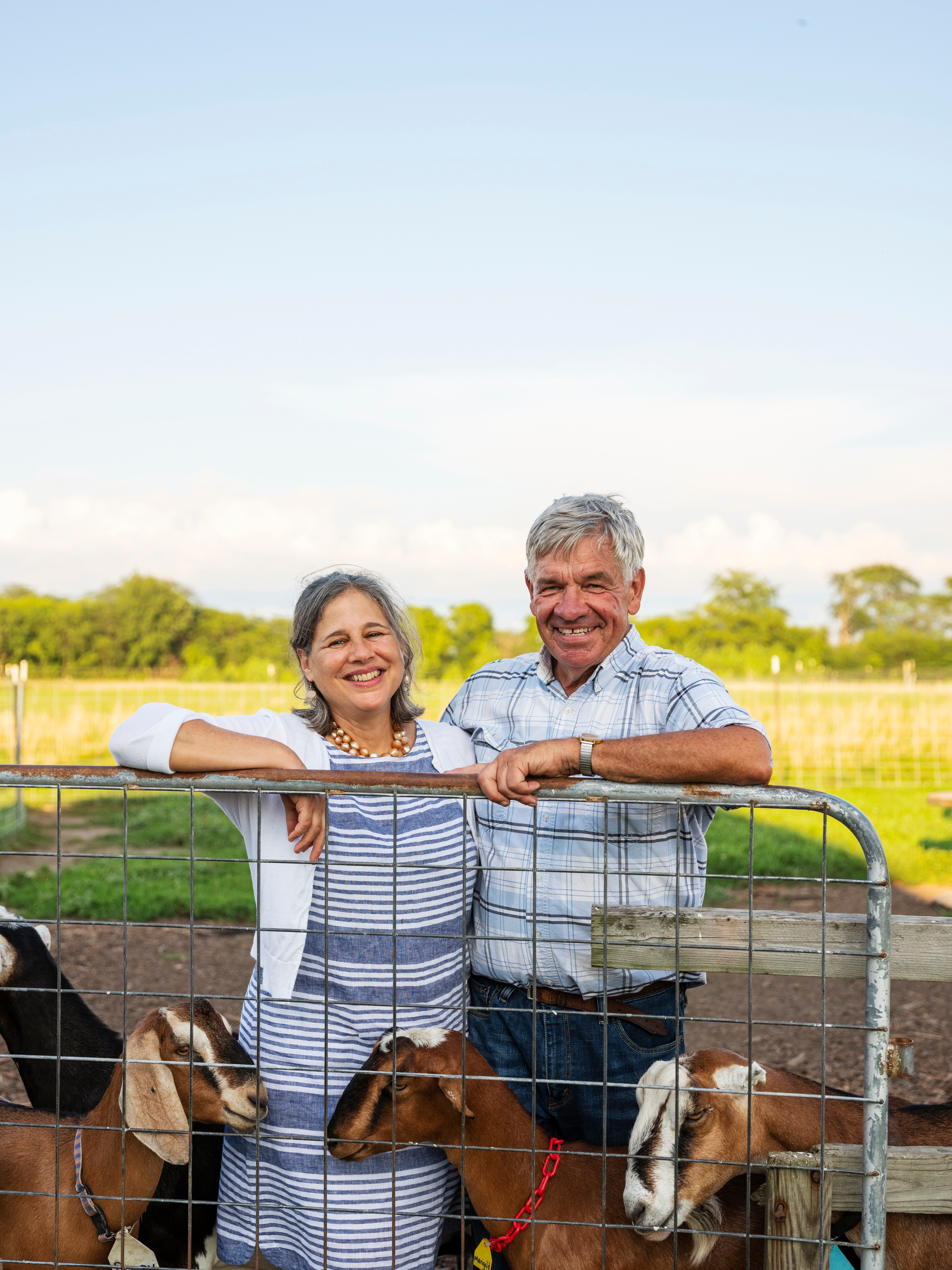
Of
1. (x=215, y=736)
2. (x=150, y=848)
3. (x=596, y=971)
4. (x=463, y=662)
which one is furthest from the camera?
(x=463, y=662)

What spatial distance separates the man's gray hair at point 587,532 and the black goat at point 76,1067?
1.81 m

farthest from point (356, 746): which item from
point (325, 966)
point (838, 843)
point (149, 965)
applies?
point (838, 843)

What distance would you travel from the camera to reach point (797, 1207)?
2.52 m

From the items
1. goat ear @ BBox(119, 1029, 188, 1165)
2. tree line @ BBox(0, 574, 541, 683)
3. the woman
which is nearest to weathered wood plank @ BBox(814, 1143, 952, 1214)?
the woman

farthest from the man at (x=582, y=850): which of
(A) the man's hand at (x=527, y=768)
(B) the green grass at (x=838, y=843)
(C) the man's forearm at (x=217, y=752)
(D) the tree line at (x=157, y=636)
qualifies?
(D) the tree line at (x=157, y=636)

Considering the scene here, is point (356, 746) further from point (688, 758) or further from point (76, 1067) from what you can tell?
point (76, 1067)

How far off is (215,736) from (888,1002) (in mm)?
1651

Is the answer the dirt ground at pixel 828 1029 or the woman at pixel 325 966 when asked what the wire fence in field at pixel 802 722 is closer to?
the dirt ground at pixel 828 1029

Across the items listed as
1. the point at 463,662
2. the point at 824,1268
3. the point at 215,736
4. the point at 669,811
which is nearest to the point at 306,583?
the point at 215,736

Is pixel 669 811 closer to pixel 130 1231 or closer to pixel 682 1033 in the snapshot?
pixel 682 1033

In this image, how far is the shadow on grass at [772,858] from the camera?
10.7m

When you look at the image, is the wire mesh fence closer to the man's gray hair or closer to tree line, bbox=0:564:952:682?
the man's gray hair

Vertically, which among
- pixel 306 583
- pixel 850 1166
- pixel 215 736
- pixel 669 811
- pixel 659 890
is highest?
pixel 306 583

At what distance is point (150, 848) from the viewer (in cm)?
1264
